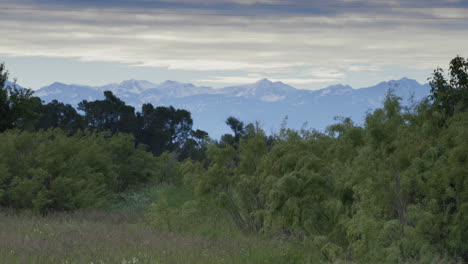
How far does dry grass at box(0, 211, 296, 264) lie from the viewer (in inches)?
392

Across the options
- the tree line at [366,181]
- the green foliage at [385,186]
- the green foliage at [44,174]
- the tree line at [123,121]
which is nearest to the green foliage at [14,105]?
the green foliage at [44,174]

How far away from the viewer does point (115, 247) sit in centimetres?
1122

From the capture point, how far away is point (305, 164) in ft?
40.8

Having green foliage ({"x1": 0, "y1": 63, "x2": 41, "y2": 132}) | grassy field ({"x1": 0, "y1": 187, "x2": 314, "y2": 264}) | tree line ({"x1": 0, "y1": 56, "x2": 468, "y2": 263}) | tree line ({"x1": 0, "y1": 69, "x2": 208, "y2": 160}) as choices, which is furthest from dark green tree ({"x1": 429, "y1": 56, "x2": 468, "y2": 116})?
tree line ({"x1": 0, "y1": 69, "x2": 208, "y2": 160})

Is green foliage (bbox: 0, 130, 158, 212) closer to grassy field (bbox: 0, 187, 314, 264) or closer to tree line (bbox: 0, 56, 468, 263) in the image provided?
tree line (bbox: 0, 56, 468, 263)

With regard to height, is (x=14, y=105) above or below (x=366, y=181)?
above

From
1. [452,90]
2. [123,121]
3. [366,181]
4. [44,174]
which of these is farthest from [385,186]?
[123,121]

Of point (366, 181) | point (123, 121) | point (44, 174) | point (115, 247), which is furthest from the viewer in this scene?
point (123, 121)

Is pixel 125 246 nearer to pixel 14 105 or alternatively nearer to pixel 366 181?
pixel 366 181

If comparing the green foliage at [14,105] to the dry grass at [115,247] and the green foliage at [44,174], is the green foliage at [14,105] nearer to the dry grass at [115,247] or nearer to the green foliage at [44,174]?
the green foliage at [44,174]

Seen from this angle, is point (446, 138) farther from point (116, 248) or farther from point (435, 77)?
point (116, 248)

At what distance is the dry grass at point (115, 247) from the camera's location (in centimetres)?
997

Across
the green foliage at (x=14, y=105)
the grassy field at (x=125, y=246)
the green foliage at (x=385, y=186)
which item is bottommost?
the grassy field at (x=125, y=246)

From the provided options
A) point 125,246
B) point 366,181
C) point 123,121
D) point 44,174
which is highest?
point 123,121
